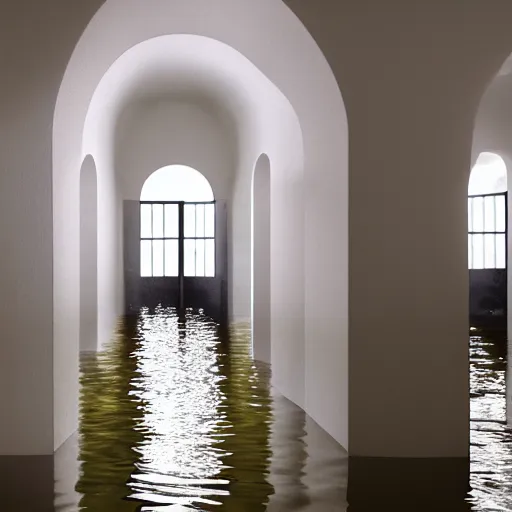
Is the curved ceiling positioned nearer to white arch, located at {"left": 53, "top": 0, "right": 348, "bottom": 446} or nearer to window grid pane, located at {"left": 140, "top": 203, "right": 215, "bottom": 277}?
white arch, located at {"left": 53, "top": 0, "right": 348, "bottom": 446}

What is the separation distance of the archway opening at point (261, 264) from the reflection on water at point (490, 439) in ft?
9.77

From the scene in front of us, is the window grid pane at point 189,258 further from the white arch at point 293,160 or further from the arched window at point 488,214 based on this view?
the white arch at point 293,160

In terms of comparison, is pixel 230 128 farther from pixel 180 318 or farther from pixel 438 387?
pixel 438 387

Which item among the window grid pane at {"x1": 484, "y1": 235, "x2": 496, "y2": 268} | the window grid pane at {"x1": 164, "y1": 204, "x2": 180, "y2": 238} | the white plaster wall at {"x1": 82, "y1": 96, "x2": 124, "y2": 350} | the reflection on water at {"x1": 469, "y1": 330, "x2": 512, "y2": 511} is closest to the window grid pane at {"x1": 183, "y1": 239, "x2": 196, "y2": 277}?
the window grid pane at {"x1": 164, "y1": 204, "x2": 180, "y2": 238}

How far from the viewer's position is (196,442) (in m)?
6.82

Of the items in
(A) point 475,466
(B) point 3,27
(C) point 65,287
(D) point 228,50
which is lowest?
(A) point 475,466

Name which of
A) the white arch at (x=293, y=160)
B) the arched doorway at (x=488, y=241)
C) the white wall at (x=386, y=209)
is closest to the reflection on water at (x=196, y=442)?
the white arch at (x=293, y=160)

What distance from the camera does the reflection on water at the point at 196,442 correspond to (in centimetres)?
533

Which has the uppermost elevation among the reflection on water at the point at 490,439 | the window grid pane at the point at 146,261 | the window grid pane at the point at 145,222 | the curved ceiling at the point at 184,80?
the curved ceiling at the point at 184,80

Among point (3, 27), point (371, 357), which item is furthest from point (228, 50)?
point (371, 357)

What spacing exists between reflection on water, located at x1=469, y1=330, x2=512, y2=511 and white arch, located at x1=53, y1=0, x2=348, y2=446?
43.3 inches

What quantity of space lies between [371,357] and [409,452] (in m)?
0.76

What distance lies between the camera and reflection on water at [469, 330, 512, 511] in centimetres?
533

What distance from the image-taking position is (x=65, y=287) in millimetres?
6871
